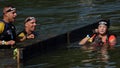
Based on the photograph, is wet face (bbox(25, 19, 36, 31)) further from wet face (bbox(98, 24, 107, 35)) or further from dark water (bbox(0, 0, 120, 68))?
wet face (bbox(98, 24, 107, 35))

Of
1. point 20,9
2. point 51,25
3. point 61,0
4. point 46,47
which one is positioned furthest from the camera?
point 61,0

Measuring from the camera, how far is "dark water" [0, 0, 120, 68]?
17.3m

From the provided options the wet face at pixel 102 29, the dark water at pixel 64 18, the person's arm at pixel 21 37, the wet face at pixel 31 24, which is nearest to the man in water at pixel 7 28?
the person's arm at pixel 21 37

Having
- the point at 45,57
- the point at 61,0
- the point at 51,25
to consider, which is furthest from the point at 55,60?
the point at 61,0

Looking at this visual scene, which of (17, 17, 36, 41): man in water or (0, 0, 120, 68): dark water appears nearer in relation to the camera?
(0, 0, 120, 68): dark water

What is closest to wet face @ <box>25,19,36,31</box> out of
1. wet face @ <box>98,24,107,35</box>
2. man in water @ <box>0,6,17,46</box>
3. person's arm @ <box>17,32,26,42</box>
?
person's arm @ <box>17,32,26,42</box>

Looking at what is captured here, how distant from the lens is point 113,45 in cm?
2014

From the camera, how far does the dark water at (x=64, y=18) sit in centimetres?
1731

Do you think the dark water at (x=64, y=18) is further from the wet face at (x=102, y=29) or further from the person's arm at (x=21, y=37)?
the wet face at (x=102, y=29)

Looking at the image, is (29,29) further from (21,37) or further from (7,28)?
(7,28)

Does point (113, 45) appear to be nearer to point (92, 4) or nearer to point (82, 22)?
point (82, 22)

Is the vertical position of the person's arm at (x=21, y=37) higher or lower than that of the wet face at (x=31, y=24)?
lower

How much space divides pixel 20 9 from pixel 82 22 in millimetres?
7522

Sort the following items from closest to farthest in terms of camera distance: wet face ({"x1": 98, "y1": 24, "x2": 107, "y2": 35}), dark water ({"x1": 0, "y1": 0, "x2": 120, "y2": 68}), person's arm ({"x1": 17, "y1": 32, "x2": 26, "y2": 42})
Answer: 1. dark water ({"x1": 0, "y1": 0, "x2": 120, "y2": 68})
2. person's arm ({"x1": 17, "y1": 32, "x2": 26, "y2": 42})
3. wet face ({"x1": 98, "y1": 24, "x2": 107, "y2": 35})
